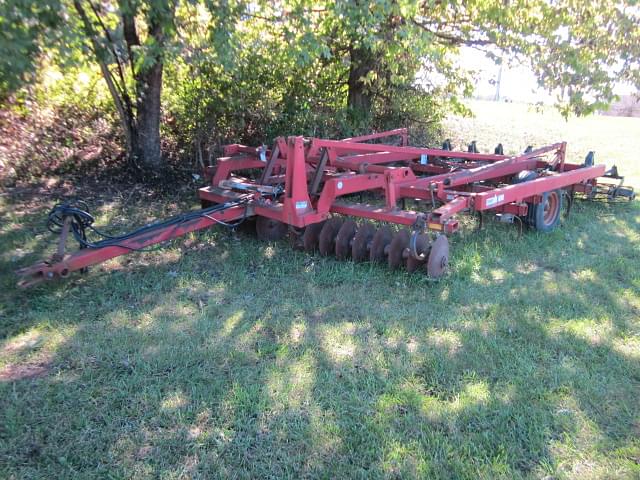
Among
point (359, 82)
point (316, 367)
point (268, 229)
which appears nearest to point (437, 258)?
point (316, 367)

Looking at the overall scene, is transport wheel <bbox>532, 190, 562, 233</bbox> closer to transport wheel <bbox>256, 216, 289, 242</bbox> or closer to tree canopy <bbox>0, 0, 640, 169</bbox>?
tree canopy <bbox>0, 0, 640, 169</bbox>

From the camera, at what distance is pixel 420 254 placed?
16.7 ft

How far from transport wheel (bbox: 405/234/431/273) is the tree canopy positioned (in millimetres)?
2854

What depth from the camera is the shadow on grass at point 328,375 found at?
2.78 meters

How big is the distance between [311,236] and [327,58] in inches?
141

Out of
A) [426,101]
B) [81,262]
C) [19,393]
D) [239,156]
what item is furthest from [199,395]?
[426,101]

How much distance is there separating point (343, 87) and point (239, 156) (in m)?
4.49

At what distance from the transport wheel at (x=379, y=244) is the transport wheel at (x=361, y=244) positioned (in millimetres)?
108

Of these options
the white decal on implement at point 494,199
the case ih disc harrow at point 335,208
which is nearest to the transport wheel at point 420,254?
the case ih disc harrow at point 335,208

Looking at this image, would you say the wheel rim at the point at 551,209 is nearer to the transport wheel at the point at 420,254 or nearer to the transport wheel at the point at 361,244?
the transport wheel at the point at 420,254

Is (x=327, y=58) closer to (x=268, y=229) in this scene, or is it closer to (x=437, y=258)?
(x=268, y=229)

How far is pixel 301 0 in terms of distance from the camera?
269 inches

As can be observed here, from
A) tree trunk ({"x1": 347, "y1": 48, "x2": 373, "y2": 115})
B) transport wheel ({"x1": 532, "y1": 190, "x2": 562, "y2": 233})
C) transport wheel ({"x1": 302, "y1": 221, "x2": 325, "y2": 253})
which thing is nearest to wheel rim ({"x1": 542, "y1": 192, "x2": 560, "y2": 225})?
transport wheel ({"x1": 532, "y1": 190, "x2": 562, "y2": 233})

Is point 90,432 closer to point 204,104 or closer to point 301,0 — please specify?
point 301,0
